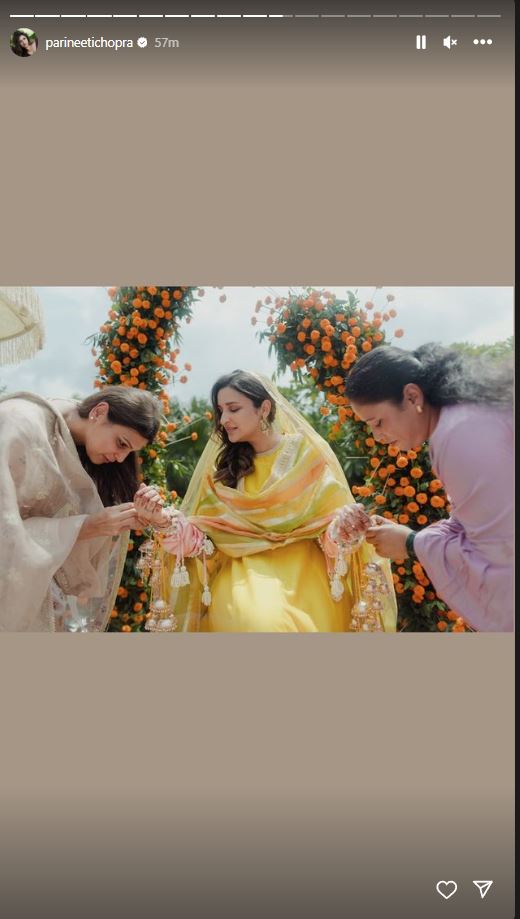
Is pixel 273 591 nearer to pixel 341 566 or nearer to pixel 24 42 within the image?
pixel 341 566

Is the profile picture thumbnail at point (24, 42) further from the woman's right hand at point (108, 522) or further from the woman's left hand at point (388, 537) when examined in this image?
the woman's left hand at point (388, 537)

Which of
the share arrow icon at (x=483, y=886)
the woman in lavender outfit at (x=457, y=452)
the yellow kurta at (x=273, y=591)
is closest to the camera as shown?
the share arrow icon at (x=483, y=886)

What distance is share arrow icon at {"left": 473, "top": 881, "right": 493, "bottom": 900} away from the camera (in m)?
2.42

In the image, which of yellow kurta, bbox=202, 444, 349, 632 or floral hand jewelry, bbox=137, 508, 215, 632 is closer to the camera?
yellow kurta, bbox=202, 444, 349, 632

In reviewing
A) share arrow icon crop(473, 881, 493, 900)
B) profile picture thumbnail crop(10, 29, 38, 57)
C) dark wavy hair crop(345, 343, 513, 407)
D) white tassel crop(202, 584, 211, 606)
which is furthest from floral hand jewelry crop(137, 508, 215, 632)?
profile picture thumbnail crop(10, 29, 38, 57)

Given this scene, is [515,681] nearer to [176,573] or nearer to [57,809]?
[176,573]

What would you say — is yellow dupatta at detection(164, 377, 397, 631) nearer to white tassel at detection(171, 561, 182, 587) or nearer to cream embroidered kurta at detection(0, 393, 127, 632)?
white tassel at detection(171, 561, 182, 587)

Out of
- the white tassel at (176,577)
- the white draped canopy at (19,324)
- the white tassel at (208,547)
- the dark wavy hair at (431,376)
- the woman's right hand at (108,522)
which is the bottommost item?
the white tassel at (176,577)

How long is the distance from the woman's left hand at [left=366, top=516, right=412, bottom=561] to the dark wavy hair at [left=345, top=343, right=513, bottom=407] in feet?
1.43

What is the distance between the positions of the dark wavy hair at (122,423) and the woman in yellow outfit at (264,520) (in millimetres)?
209

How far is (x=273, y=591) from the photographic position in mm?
3039

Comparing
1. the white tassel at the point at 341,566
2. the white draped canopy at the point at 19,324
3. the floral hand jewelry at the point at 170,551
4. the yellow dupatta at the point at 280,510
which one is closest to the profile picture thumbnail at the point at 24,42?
the white draped canopy at the point at 19,324

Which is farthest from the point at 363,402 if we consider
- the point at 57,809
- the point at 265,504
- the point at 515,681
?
the point at 57,809

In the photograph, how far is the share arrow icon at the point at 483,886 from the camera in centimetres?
242
